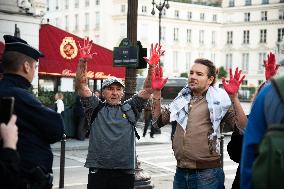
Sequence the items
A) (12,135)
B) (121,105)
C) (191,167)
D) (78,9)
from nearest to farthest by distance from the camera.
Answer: (12,135)
(191,167)
(121,105)
(78,9)

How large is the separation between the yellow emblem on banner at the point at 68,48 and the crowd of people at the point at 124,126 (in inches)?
517

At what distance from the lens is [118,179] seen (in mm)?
5004

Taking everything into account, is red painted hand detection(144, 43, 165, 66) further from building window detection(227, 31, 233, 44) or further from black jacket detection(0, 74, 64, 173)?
building window detection(227, 31, 233, 44)

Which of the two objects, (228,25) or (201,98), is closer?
(201,98)

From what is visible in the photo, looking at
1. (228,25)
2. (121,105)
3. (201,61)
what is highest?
(228,25)

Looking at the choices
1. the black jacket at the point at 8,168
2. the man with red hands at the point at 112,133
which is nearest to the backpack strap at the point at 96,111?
the man with red hands at the point at 112,133

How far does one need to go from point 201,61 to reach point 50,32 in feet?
48.4

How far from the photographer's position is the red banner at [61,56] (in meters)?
18.1

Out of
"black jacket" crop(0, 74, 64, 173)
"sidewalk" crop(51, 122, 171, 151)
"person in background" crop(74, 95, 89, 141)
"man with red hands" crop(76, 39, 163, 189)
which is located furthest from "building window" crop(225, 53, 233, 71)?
"black jacket" crop(0, 74, 64, 173)

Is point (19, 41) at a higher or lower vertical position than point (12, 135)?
higher

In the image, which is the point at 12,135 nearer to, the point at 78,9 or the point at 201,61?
the point at 201,61

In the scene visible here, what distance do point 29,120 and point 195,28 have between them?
78.7m

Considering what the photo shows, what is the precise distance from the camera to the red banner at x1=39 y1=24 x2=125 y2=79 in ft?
59.5

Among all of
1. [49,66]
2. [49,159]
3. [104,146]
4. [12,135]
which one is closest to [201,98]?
[104,146]
